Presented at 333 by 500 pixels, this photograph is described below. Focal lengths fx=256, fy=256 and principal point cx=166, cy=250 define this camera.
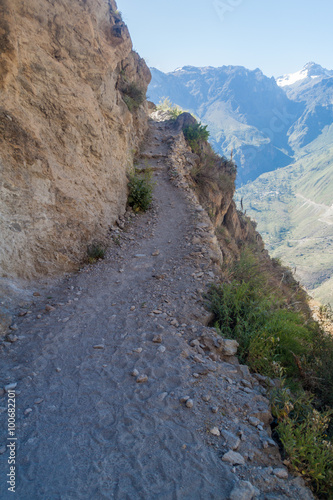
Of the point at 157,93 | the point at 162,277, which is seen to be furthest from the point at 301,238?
the point at 157,93

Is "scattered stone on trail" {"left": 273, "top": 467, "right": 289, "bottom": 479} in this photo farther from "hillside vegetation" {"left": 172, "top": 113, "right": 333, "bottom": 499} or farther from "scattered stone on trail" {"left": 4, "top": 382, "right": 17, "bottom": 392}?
"scattered stone on trail" {"left": 4, "top": 382, "right": 17, "bottom": 392}

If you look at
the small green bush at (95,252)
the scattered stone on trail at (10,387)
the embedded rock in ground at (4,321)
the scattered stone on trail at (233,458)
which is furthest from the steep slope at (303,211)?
the scattered stone on trail at (10,387)

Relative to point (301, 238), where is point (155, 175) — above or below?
below

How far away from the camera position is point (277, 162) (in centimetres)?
17938

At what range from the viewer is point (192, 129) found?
15117 mm

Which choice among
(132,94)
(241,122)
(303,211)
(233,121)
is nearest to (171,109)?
(132,94)

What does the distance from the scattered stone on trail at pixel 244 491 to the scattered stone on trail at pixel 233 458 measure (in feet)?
0.57

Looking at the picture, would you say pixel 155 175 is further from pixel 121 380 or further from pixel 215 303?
pixel 121 380

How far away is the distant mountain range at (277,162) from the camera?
97550mm

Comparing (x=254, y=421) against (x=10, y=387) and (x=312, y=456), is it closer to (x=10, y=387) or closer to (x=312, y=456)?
(x=312, y=456)

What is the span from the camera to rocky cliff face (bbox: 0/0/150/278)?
4277 millimetres

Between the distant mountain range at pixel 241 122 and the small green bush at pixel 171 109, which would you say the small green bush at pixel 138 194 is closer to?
the small green bush at pixel 171 109

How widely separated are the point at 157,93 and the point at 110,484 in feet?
659

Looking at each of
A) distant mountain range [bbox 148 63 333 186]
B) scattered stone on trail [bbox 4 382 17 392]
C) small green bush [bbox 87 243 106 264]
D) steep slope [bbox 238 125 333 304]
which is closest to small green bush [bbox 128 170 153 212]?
small green bush [bbox 87 243 106 264]
